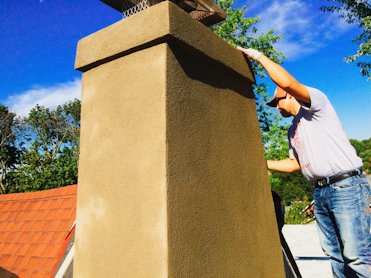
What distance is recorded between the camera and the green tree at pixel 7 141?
31.7m

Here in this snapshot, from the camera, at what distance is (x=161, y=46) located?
1247 millimetres

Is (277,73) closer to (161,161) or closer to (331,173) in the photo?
(331,173)

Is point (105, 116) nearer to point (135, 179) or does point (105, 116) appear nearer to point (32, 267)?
point (135, 179)

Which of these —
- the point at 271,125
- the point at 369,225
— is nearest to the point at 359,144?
the point at 271,125

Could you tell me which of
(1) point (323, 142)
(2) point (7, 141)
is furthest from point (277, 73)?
(2) point (7, 141)

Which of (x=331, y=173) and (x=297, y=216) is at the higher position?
(x=297, y=216)

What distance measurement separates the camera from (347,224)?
2.06m

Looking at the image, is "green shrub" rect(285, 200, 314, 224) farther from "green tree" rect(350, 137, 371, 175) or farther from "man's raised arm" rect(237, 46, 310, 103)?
"man's raised arm" rect(237, 46, 310, 103)

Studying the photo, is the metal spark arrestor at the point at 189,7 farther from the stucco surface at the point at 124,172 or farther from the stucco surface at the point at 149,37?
the stucco surface at the point at 124,172

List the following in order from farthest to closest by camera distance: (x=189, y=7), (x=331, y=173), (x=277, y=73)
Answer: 1. (x=331, y=173)
2. (x=189, y=7)
3. (x=277, y=73)

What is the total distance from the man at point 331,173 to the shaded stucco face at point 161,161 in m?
0.70

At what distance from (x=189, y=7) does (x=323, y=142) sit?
139 centimetres

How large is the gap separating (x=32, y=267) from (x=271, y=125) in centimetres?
1640

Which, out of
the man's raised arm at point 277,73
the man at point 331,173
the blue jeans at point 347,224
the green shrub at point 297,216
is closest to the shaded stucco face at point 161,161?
the man's raised arm at point 277,73
